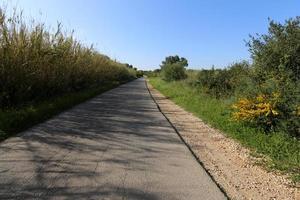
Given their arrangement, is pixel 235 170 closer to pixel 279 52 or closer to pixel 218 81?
pixel 279 52

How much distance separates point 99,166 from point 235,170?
2.49 metres

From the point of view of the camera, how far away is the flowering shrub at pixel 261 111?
37.4ft

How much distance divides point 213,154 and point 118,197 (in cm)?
401

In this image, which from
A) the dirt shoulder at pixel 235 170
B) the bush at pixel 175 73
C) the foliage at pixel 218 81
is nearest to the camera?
the dirt shoulder at pixel 235 170

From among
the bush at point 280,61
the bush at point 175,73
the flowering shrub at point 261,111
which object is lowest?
the bush at point 175,73

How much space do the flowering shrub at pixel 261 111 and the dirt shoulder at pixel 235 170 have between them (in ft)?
3.15

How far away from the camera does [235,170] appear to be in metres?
7.54

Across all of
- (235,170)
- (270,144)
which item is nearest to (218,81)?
(270,144)

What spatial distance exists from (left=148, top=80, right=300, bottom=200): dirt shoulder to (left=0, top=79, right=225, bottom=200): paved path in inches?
11.9

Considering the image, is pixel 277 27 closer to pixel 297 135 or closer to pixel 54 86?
pixel 297 135

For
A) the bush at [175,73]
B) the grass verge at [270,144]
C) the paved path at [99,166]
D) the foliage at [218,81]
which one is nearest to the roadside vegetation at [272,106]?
the grass verge at [270,144]

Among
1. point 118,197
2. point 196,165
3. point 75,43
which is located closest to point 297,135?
point 196,165

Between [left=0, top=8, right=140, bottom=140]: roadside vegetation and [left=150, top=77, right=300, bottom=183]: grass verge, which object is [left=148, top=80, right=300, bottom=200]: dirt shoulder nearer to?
[left=150, top=77, right=300, bottom=183]: grass verge

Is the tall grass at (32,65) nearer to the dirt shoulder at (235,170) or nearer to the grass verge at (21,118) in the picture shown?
the grass verge at (21,118)
